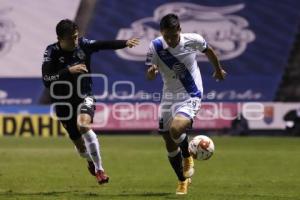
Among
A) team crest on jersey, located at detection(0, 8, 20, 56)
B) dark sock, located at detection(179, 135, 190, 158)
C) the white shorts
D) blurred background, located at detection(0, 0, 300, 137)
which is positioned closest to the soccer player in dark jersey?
the white shorts

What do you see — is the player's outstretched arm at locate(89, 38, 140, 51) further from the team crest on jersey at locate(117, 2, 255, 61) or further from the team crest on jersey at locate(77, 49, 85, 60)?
the team crest on jersey at locate(117, 2, 255, 61)

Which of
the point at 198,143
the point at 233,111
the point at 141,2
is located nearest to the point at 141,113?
the point at 233,111

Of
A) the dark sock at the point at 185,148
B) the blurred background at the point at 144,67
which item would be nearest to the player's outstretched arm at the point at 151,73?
the dark sock at the point at 185,148

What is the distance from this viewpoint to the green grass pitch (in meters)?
10.6

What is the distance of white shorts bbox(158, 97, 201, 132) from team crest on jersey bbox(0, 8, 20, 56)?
30.9 meters

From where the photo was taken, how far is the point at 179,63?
10812 mm

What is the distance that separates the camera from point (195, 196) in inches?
407

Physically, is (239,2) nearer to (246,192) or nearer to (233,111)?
(233,111)

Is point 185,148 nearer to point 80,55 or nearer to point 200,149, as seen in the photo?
point 200,149

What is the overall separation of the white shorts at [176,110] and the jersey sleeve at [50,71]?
1.51 m

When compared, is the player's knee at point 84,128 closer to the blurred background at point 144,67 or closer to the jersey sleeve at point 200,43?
the jersey sleeve at point 200,43

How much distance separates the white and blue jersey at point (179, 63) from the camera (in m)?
10.8

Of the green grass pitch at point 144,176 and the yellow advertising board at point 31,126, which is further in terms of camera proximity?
the yellow advertising board at point 31,126

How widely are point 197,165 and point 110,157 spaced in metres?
3.34
